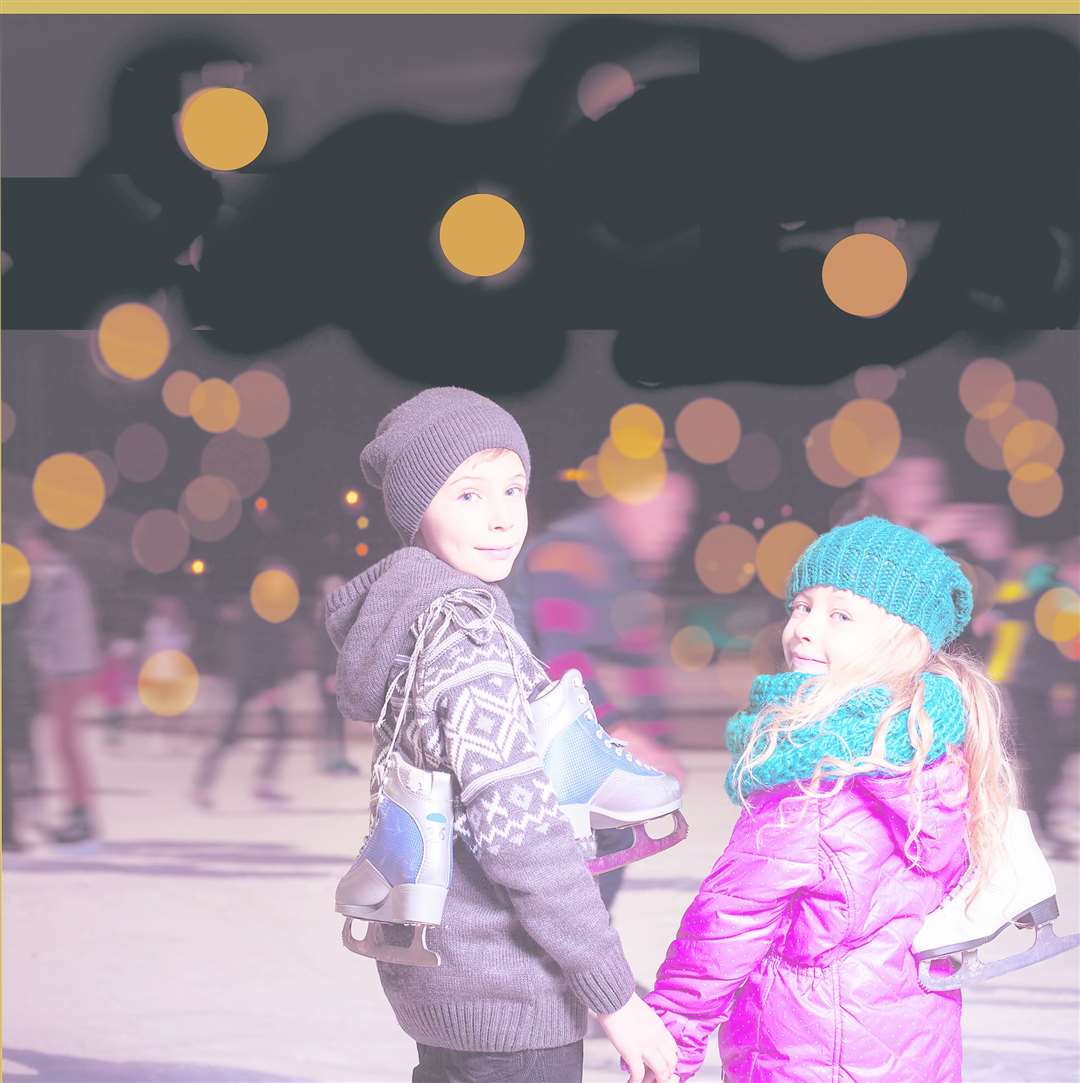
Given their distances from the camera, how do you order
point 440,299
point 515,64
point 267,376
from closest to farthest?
1. point 515,64
2. point 440,299
3. point 267,376

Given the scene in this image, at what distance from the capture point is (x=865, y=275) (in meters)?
7.65

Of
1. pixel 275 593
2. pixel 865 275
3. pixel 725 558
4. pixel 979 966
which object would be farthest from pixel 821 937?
pixel 725 558

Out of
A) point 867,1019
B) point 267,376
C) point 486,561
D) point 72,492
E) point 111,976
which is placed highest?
point 267,376

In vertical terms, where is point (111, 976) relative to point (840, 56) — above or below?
below

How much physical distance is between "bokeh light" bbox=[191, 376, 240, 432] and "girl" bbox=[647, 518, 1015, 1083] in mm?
12082

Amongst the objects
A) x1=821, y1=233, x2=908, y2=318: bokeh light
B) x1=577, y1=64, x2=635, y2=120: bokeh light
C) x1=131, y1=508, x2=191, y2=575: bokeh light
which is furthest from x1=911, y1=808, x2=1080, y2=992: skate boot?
x1=131, y1=508, x2=191, y2=575: bokeh light

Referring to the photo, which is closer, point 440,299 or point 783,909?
point 783,909

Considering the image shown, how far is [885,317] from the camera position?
8344 mm

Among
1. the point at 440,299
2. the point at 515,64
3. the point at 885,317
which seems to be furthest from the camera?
the point at 885,317

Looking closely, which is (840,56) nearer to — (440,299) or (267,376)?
(440,299)

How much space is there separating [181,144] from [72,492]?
26.3ft

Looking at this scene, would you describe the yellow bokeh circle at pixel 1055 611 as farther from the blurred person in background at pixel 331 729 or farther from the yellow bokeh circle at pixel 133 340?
the yellow bokeh circle at pixel 133 340

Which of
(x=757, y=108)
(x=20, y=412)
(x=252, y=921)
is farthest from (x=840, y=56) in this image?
(x=20, y=412)

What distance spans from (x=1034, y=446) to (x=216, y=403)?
293 inches
